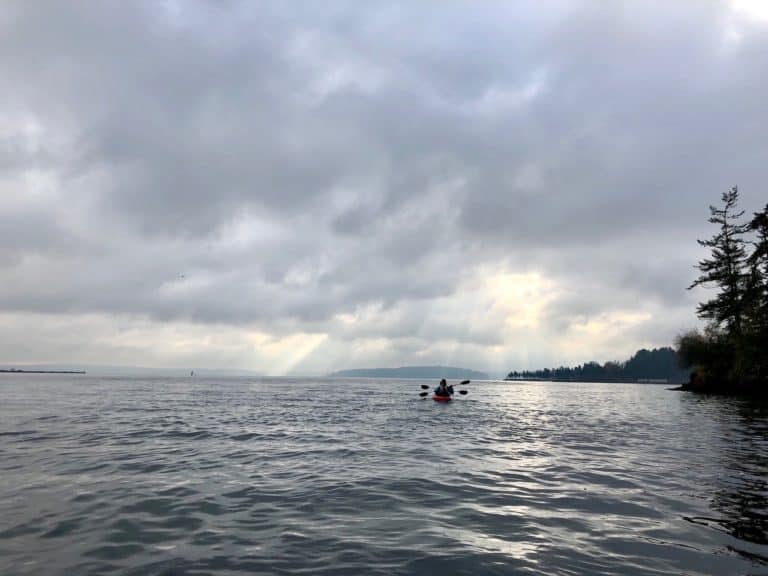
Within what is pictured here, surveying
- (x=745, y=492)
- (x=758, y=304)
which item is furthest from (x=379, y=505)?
(x=758, y=304)

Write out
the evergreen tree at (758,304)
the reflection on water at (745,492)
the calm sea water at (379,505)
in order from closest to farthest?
the calm sea water at (379,505) → the reflection on water at (745,492) → the evergreen tree at (758,304)

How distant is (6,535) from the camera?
9172 millimetres

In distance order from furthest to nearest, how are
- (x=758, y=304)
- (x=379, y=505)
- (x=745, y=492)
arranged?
1. (x=758, y=304)
2. (x=745, y=492)
3. (x=379, y=505)

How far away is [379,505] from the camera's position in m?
11.5

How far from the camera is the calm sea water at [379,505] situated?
319 inches

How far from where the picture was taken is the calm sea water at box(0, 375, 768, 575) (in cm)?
811

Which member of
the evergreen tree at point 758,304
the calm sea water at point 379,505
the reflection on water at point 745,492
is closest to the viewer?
the calm sea water at point 379,505

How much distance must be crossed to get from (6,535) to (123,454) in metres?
10.00

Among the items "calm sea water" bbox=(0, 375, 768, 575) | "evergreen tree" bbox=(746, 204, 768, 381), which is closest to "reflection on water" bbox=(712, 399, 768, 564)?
"calm sea water" bbox=(0, 375, 768, 575)

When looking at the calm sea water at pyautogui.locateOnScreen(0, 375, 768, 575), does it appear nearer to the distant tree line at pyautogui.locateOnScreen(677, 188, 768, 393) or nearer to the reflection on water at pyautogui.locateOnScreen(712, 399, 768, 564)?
the reflection on water at pyautogui.locateOnScreen(712, 399, 768, 564)

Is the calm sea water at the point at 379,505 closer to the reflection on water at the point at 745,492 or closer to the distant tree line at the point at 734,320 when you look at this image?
the reflection on water at the point at 745,492

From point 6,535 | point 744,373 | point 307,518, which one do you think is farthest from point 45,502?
point 744,373

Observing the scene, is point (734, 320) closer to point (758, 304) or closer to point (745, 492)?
point (758, 304)

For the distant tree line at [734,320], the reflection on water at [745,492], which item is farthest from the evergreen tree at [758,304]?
the reflection on water at [745,492]
